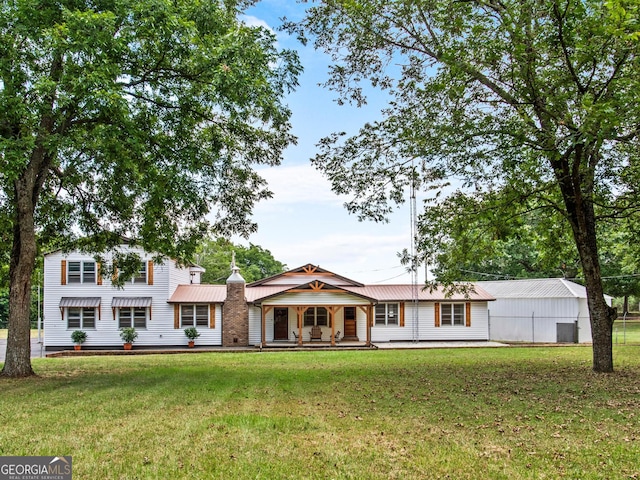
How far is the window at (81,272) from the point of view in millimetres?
26906

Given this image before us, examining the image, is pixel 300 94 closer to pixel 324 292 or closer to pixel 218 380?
pixel 218 380

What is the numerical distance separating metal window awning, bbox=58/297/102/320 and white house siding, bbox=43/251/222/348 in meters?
0.18

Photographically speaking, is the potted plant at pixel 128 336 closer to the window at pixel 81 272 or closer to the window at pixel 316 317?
the window at pixel 81 272

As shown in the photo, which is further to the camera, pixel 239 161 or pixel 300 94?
pixel 239 161

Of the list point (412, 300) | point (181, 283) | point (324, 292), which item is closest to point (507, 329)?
point (412, 300)

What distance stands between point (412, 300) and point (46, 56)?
22085mm

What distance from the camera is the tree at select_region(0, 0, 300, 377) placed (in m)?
9.98

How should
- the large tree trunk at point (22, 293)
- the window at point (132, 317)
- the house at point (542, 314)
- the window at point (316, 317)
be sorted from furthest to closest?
the window at point (316, 317)
the house at point (542, 314)
the window at point (132, 317)
the large tree trunk at point (22, 293)

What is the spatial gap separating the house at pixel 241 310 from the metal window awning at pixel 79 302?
0.16ft

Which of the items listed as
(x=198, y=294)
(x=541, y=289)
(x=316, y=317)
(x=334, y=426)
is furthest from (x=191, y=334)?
(x=334, y=426)

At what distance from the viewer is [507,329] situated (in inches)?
1219

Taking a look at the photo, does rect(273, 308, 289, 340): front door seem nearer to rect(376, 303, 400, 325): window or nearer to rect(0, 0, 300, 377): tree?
rect(376, 303, 400, 325): window

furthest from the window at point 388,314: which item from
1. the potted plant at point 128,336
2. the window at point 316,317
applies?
the potted plant at point 128,336

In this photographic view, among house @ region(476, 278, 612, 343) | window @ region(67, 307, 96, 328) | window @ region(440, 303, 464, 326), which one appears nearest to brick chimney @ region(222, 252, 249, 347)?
window @ region(67, 307, 96, 328)
